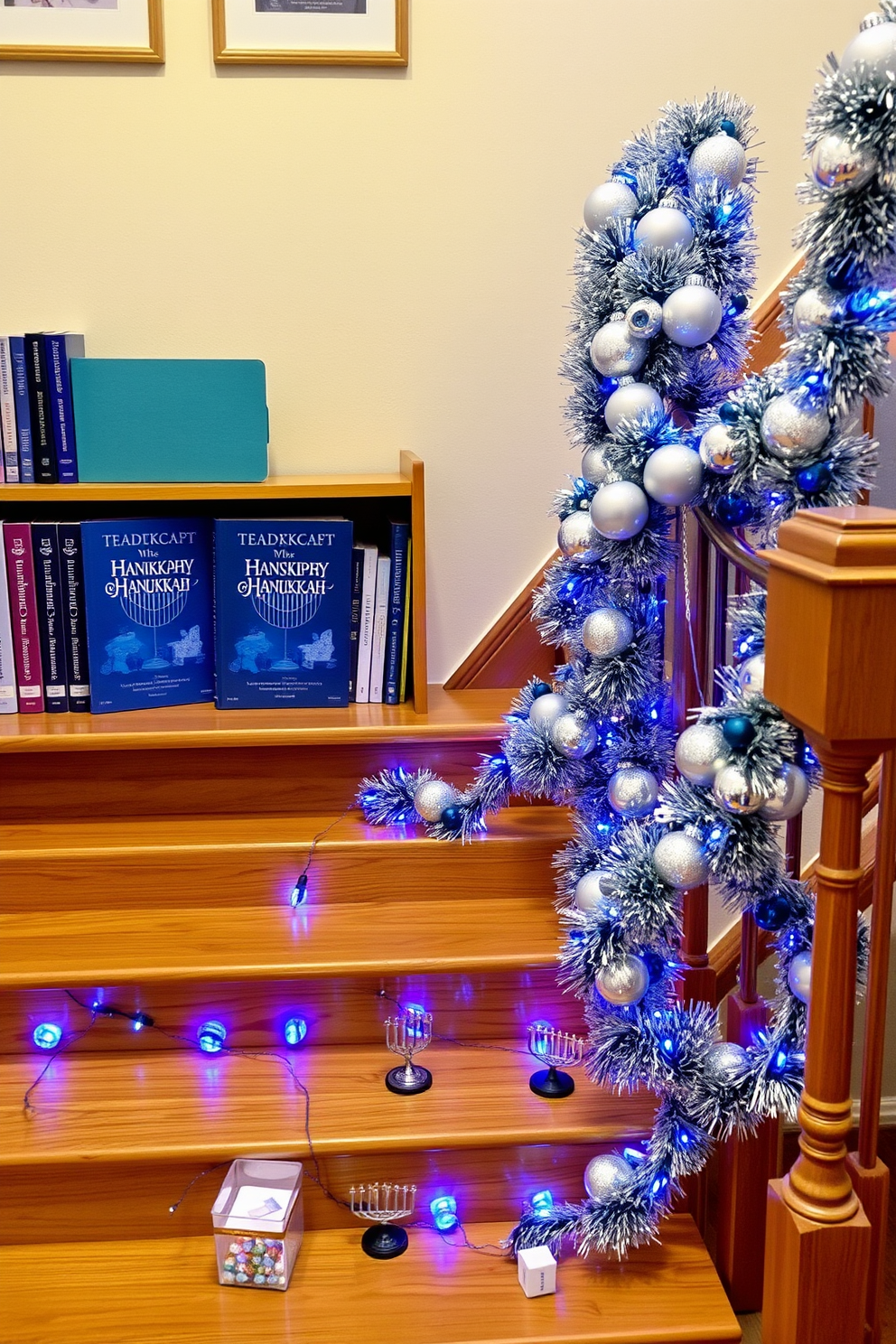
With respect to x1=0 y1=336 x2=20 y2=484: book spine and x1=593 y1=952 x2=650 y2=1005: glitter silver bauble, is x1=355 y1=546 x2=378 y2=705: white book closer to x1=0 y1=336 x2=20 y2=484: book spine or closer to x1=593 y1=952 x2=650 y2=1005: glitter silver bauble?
x1=0 y1=336 x2=20 y2=484: book spine

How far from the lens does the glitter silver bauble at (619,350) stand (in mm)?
1409

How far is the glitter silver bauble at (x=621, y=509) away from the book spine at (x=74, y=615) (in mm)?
962

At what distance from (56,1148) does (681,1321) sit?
796 mm

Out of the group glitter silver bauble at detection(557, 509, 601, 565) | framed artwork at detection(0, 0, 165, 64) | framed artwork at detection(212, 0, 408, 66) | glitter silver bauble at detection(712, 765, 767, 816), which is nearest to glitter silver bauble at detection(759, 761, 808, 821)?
glitter silver bauble at detection(712, 765, 767, 816)

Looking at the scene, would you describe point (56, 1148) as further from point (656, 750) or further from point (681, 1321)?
point (656, 750)

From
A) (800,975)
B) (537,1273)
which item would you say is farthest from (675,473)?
(537,1273)

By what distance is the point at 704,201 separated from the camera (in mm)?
1413

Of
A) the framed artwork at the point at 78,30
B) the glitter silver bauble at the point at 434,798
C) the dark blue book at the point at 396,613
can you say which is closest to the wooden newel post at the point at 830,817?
the glitter silver bauble at the point at 434,798

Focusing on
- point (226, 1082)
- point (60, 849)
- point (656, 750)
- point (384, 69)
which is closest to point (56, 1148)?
point (226, 1082)

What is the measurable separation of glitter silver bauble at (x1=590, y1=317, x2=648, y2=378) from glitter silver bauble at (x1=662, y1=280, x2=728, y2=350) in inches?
1.7

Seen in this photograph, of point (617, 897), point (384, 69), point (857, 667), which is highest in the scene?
point (384, 69)

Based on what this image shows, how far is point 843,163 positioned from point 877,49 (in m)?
0.10

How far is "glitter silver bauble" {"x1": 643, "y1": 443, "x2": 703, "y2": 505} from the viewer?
1313mm

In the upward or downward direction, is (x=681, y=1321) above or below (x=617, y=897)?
below
